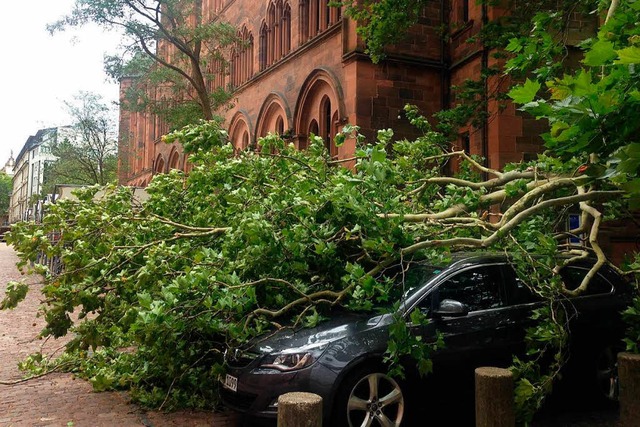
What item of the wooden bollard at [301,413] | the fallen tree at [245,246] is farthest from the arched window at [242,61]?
the wooden bollard at [301,413]

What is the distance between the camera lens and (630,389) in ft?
9.30

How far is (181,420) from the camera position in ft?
17.7

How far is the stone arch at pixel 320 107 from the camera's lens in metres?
17.6

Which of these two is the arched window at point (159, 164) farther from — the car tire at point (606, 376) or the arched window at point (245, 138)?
the car tire at point (606, 376)

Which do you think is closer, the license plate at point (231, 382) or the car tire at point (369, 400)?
the car tire at point (369, 400)

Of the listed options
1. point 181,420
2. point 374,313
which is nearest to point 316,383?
point 374,313

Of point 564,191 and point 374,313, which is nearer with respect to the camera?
point 374,313

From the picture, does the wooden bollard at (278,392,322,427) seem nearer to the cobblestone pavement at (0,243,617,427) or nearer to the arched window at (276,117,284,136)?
the cobblestone pavement at (0,243,617,427)

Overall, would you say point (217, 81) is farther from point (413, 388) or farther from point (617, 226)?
point (413, 388)

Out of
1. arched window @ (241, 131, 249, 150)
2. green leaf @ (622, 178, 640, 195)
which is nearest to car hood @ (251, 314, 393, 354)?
green leaf @ (622, 178, 640, 195)

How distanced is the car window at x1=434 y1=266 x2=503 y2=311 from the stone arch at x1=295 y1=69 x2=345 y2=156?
1198 cm

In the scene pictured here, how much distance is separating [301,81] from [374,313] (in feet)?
52.0

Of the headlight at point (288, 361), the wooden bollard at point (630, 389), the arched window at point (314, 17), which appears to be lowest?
the headlight at point (288, 361)

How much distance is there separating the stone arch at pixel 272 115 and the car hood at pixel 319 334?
16622mm
